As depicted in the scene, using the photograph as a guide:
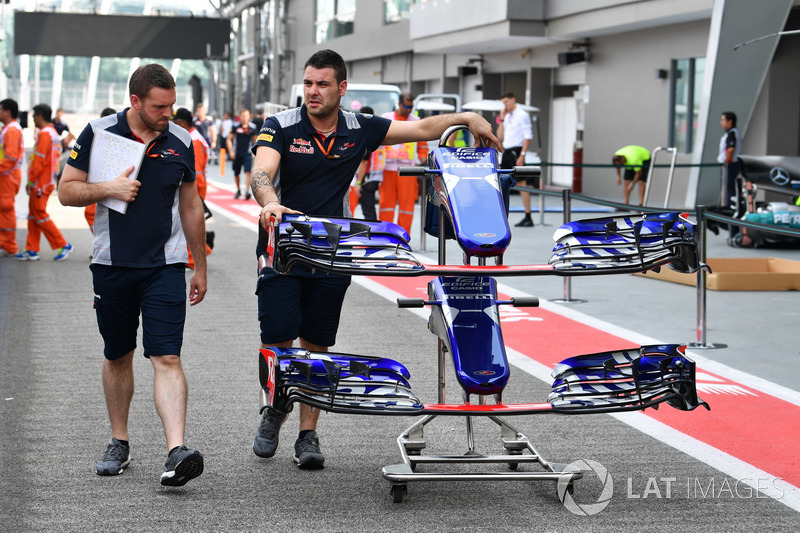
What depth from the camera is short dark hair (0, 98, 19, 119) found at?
1369 cm

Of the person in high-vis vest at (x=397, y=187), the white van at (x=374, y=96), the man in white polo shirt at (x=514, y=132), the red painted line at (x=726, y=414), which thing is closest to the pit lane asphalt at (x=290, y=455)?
the red painted line at (x=726, y=414)

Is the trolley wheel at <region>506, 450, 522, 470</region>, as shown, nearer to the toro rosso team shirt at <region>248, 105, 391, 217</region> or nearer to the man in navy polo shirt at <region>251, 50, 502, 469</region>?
the man in navy polo shirt at <region>251, 50, 502, 469</region>

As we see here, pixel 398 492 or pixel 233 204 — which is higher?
pixel 233 204

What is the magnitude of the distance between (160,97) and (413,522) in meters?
2.25

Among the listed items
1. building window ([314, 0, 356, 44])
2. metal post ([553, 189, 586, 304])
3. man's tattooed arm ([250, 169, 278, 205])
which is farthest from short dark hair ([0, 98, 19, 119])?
building window ([314, 0, 356, 44])

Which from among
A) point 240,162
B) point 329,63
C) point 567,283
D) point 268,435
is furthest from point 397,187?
point 240,162

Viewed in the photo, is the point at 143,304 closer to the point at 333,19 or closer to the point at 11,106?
the point at 11,106

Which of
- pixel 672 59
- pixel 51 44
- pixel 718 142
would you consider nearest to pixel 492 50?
pixel 672 59

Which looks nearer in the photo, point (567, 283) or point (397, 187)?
point (567, 283)

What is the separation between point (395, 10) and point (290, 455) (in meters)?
36.8

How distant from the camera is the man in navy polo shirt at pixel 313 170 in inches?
211

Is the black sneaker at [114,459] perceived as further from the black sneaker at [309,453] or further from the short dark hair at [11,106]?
the short dark hair at [11,106]

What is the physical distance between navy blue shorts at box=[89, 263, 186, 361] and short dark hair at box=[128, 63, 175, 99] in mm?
835

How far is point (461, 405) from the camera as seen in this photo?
15.5 feet
